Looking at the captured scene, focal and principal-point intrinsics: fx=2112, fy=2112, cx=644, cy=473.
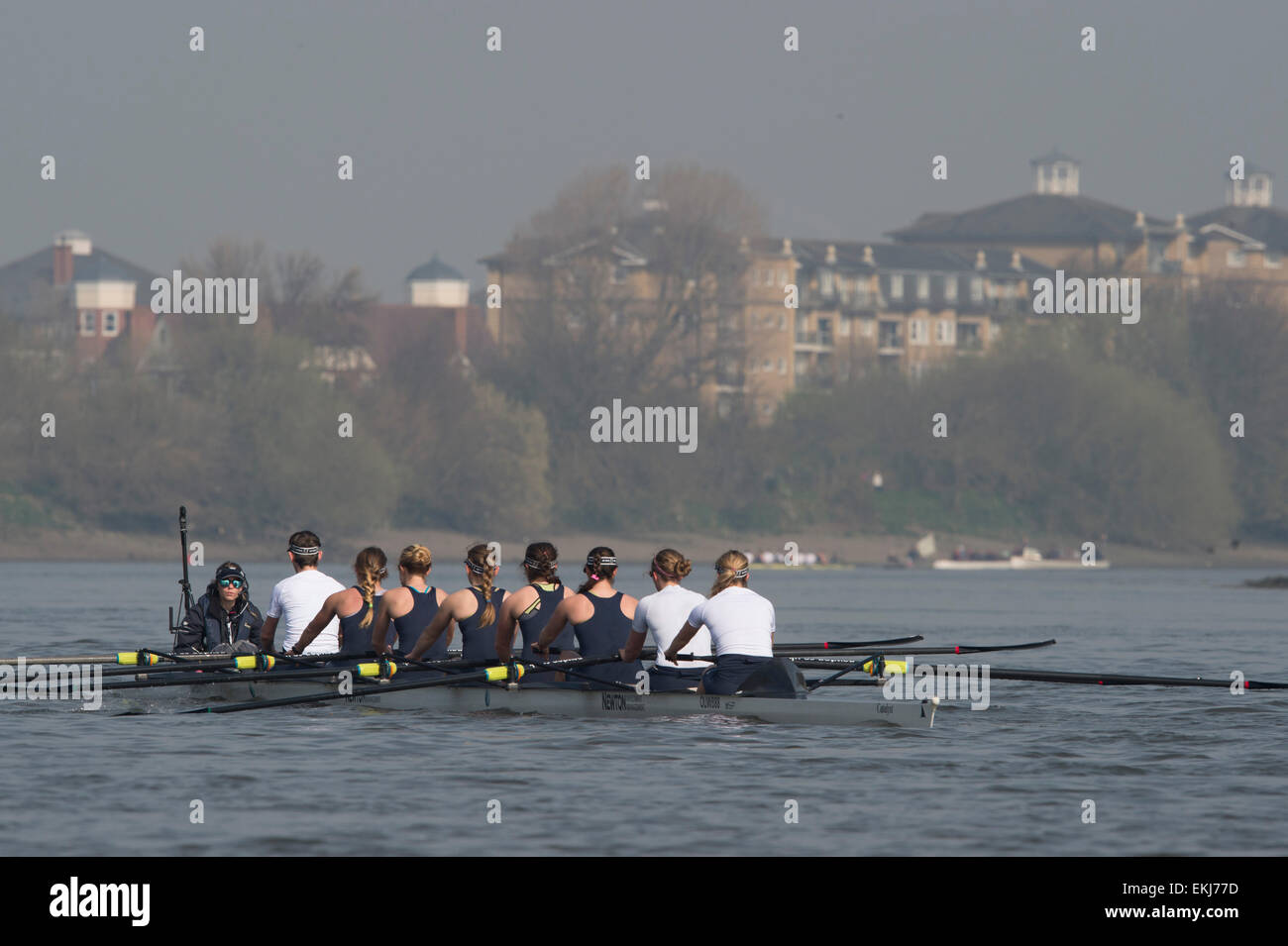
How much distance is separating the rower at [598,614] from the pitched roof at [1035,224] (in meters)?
136

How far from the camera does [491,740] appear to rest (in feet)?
57.5

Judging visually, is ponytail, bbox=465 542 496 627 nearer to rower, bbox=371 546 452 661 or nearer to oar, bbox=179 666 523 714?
rower, bbox=371 546 452 661

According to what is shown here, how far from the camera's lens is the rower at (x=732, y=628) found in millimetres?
16891

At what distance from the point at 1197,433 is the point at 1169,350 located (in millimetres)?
7845

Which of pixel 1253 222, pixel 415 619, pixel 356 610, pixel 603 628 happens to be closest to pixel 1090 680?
pixel 603 628

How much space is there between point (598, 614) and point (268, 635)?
326cm

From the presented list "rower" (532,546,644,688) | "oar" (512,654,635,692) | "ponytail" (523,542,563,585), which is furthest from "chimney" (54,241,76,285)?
"ponytail" (523,542,563,585)

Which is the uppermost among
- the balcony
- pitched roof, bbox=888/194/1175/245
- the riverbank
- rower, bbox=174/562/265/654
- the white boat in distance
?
pitched roof, bbox=888/194/1175/245

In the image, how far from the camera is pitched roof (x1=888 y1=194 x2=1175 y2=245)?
153000 millimetres

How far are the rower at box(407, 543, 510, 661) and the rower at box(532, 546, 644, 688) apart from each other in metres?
0.71
